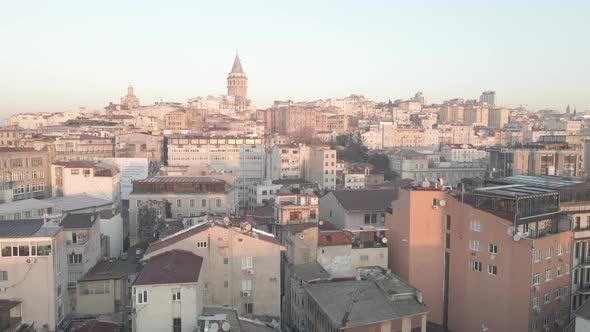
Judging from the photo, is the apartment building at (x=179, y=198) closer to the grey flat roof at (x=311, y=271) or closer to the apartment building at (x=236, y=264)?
the grey flat roof at (x=311, y=271)

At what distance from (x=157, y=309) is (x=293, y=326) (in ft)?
23.8

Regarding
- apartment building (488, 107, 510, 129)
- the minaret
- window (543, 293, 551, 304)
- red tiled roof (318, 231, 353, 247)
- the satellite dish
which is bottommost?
window (543, 293, 551, 304)

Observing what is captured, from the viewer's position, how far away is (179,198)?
94.4 feet

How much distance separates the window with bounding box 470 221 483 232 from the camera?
19.5 metres

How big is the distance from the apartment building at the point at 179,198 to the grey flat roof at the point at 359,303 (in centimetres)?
1248

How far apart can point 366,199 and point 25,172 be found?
21140 mm

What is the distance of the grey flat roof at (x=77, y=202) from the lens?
2891cm

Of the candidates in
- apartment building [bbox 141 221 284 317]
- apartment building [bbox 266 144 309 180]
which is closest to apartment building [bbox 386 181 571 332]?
apartment building [bbox 141 221 284 317]

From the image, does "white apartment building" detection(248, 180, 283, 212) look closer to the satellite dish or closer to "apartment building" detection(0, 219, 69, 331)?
"apartment building" detection(0, 219, 69, 331)

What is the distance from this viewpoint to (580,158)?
152 ft

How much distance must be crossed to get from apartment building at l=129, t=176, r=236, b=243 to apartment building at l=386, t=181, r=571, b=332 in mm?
10586

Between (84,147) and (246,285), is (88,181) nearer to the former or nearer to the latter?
(246,285)

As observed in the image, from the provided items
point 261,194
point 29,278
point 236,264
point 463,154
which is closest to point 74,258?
point 29,278

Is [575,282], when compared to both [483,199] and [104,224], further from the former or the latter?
[104,224]
